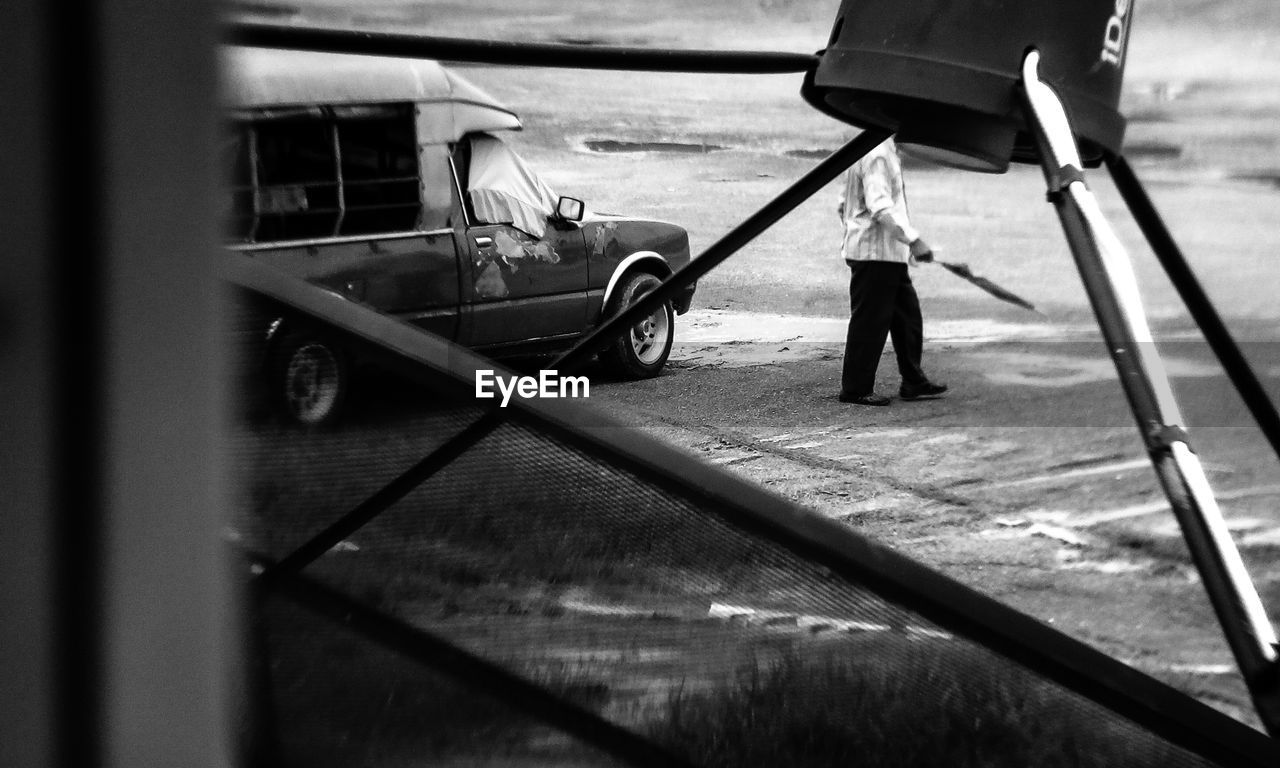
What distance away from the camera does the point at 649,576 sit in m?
1.17

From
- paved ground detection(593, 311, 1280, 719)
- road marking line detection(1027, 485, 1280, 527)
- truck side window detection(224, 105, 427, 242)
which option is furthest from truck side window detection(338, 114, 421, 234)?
road marking line detection(1027, 485, 1280, 527)

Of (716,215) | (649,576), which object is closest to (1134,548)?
(716,215)

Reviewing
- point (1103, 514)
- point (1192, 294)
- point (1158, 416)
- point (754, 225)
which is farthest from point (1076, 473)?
point (1158, 416)

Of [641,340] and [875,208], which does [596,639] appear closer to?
[641,340]

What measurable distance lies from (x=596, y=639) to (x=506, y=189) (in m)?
3.24

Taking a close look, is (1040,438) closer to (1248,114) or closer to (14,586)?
(1248,114)

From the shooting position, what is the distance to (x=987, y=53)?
144 centimetres

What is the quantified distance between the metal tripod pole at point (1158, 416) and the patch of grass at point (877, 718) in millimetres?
136

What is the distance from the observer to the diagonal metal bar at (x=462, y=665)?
3.58 ft

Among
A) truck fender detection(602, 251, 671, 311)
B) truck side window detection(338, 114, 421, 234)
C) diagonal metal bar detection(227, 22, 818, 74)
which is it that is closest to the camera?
diagonal metal bar detection(227, 22, 818, 74)

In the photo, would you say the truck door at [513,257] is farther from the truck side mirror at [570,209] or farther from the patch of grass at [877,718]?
the patch of grass at [877,718]

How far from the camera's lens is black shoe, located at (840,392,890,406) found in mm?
5484

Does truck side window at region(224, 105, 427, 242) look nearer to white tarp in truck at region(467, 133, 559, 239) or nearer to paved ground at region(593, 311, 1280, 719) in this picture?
white tarp in truck at region(467, 133, 559, 239)

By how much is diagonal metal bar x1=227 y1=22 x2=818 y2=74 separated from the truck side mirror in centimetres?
282
